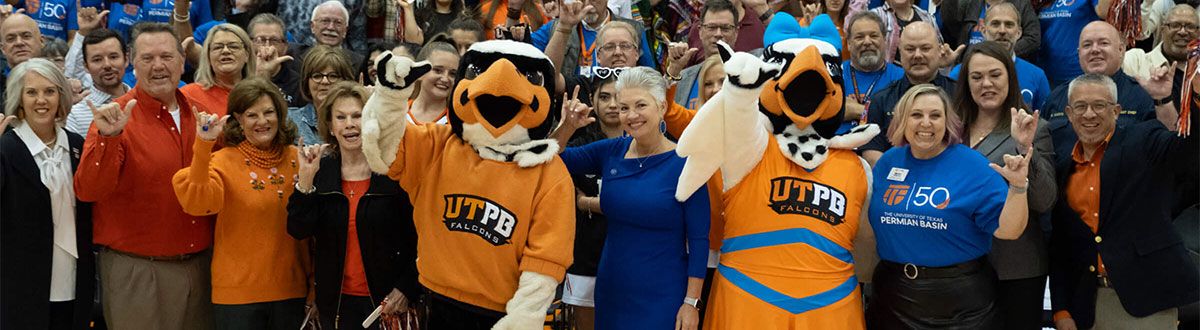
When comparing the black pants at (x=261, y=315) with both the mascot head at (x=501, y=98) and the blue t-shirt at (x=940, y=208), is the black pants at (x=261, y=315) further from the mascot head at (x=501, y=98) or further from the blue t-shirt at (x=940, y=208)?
the blue t-shirt at (x=940, y=208)

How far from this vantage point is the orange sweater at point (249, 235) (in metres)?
5.12

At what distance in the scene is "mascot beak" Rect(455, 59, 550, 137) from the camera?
4.36 metres

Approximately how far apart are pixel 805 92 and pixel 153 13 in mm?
5381

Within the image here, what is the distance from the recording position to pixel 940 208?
15.4ft

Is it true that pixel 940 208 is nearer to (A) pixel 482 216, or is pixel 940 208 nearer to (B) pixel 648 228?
(B) pixel 648 228

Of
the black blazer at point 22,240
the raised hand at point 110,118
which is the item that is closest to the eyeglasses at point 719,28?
the raised hand at point 110,118

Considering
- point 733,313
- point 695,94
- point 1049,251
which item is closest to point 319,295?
point 733,313

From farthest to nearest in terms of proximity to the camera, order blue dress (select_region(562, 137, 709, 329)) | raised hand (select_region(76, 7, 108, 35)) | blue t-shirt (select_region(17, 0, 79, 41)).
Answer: blue t-shirt (select_region(17, 0, 79, 41)) → raised hand (select_region(76, 7, 108, 35)) → blue dress (select_region(562, 137, 709, 329))

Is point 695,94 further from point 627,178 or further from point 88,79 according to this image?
point 88,79

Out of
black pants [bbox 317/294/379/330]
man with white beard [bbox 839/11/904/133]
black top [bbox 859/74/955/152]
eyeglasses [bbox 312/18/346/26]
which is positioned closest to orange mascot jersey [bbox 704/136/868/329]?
black top [bbox 859/74/955/152]

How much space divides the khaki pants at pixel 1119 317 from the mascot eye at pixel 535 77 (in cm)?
266

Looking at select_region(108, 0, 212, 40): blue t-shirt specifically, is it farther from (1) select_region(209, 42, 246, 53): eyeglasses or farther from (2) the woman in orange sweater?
(2) the woman in orange sweater

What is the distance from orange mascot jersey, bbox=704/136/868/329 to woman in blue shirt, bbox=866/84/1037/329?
201 millimetres

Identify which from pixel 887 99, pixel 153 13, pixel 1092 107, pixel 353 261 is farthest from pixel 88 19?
pixel 1092 107
